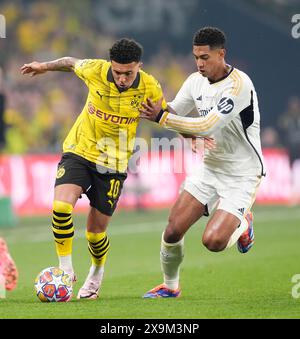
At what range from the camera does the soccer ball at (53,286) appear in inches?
326

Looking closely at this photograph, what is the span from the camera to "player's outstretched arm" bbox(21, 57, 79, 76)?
8938 millimetres

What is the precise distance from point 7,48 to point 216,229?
52.6 feet

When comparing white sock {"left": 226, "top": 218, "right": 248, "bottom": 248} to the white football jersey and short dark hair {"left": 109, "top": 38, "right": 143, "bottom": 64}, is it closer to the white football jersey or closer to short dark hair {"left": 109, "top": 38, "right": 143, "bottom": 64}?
the white football jersey

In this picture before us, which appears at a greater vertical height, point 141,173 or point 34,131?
point 34,131

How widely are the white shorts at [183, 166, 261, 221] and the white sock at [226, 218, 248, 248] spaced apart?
0.13 m

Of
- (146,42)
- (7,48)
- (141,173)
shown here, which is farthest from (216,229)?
(146,42)

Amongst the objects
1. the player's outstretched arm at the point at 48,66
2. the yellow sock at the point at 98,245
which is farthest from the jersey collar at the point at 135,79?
the yellow sock at the point at 98,245

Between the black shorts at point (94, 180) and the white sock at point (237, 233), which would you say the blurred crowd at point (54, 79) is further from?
the white sock at point (237, 233)

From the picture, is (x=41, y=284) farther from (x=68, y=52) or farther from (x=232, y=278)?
(x=68, y=52)

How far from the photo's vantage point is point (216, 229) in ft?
28.3

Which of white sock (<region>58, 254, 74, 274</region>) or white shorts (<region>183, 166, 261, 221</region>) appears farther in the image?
white shorts (<region>183, 166, 261, 221</region>)

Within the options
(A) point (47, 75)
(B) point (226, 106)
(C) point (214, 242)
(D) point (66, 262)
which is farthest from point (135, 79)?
(A) point (47, 75)

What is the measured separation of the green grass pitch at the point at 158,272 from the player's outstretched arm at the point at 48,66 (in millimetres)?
2142

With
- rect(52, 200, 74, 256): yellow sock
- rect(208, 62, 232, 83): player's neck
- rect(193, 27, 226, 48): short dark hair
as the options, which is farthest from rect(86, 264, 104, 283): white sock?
rect(193, 27, 226, 48): short dark hair
